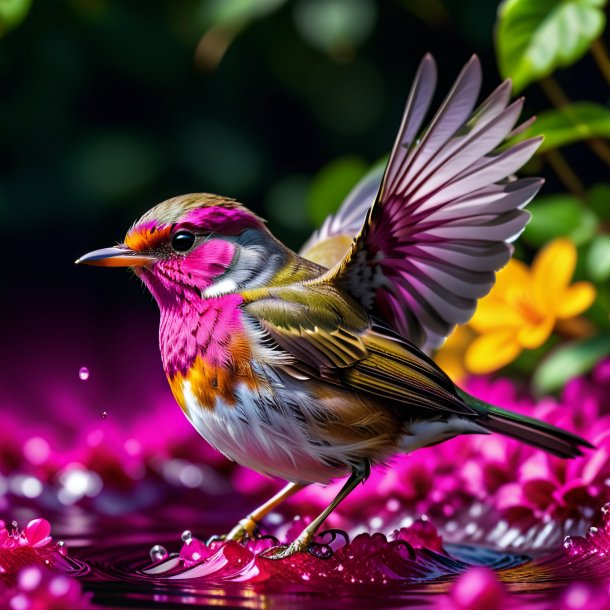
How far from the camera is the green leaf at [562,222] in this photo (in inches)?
69.2

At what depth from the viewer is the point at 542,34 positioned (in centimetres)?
150

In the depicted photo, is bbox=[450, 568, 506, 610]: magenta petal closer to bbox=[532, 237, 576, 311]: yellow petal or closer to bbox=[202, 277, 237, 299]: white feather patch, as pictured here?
bbox=[202, 277, 237, 299]: white feather patch

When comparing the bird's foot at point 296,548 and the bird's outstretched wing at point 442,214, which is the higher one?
A: the bird's outstretched wing at point 442,214

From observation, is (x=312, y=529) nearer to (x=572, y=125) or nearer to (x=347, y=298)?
(x=347, y=298)

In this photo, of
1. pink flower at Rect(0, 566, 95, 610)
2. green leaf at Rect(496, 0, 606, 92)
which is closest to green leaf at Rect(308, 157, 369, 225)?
green leaf at Rect(496, 0, 606, 92)

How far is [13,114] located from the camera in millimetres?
2570

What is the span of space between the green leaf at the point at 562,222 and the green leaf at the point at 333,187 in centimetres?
32

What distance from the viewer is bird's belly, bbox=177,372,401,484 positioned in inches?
38.6

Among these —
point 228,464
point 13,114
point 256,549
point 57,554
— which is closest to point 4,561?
point 57,554

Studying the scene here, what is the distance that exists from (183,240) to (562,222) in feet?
3.06

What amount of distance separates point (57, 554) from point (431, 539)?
41cm

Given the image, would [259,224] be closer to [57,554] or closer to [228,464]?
[57,554]

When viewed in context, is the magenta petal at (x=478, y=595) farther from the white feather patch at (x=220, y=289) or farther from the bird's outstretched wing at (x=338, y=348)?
the white feather patch at (x=220, y=289)

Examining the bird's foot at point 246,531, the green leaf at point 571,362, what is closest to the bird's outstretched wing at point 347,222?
the bird's foot at point 246,531
